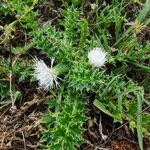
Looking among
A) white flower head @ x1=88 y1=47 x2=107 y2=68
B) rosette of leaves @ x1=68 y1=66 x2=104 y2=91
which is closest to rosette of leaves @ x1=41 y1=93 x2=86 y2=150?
rosette of leaves @ x1=68 y1=66 x2=104 y2=91

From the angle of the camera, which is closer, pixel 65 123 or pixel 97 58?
pixel 65 123

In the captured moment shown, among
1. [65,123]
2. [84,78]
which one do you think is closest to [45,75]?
[84,78]

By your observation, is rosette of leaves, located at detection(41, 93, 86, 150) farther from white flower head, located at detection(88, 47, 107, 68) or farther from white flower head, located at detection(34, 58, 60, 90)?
white flower head, located at detection(88, 47, 107, 68)

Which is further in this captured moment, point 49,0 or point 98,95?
point 49,0

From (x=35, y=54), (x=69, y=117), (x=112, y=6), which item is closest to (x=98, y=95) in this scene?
(x=69, y=117)

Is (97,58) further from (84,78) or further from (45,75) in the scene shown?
(45,75)

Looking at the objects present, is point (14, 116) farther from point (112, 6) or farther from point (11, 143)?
point (112, 6)
